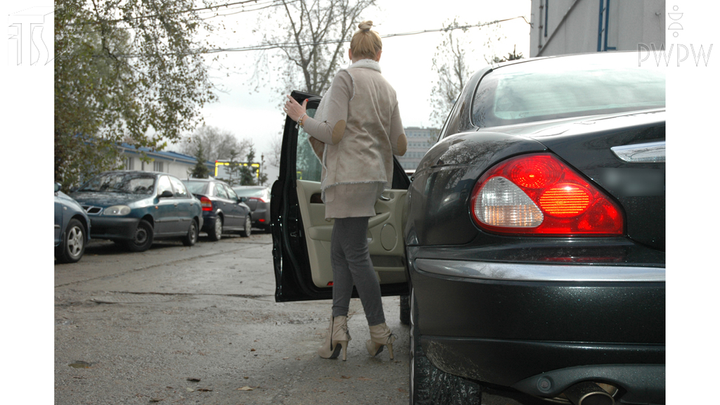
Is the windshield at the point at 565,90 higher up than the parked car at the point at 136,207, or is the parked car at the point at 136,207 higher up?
the windshield at the point at 565,90

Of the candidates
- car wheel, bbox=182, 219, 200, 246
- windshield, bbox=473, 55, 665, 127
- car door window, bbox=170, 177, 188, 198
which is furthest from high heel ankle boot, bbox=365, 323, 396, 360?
car wheel, bbox=182, 219, 200, 246

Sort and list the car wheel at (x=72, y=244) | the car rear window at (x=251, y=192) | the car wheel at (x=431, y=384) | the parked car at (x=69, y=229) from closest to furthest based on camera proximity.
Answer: the car wheel at (x=431, y=384), the parked car at (x=69, y=229), the car wheel at (x=72, y=244), the car rear window at (x=251, y=192)

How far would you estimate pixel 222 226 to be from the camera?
14.9 m

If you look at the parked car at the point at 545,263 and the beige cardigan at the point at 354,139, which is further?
the beige cardigan at the point at 354,139

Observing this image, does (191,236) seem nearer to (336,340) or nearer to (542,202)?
(336,340)

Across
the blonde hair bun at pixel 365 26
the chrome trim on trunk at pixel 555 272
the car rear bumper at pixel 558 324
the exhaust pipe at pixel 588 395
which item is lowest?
the exhaust pipe at pixel 588 395

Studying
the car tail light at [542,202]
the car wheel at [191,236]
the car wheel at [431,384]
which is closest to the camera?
the car tail light at [542,202]

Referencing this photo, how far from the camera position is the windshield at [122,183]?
34.9ft

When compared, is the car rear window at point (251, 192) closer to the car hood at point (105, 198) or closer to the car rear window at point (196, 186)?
the car rear window at point (196, 186)

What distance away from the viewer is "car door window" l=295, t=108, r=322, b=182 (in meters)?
3.75

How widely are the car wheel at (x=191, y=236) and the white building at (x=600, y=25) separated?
8704 millimetres

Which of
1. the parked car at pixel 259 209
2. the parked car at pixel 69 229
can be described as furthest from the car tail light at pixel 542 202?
the parked car at pixel 259 209
